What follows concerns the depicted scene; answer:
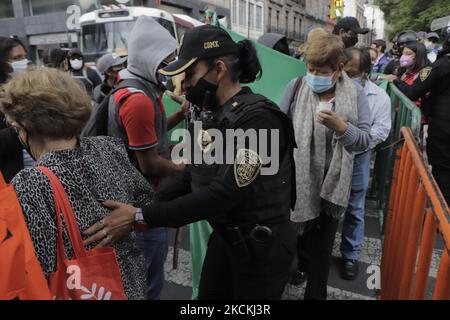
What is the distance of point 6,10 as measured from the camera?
2167cm

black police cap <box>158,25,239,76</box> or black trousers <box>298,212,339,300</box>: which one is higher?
black police cap <box>158,25,239,76</box>

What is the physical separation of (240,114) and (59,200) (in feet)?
2.55

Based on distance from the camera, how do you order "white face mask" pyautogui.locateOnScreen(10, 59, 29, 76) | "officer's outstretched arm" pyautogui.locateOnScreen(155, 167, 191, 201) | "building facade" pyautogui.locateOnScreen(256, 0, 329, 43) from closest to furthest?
"officer's outstretched arm" pyautogui.locateOnScreen(155, 167, 191, 201), "white face mask" pyautogui.locateOnScreen(10, 59, 29, 76), "building facade" pyautogui.locateOnScreen(256, 0, 329, 43)

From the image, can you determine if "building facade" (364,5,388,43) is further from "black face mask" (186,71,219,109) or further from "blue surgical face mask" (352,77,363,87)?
"black face mask" (186,71,219,109)

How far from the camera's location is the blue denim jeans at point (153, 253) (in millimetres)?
2275

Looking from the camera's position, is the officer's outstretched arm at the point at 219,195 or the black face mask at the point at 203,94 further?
the black face mask at the point at 203,94

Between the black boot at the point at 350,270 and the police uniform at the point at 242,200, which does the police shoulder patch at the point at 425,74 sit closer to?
the black boot at the point at 350,270

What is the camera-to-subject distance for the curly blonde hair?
4.23 ft

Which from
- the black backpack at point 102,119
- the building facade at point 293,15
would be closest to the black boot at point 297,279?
the black backpack at point 102,119

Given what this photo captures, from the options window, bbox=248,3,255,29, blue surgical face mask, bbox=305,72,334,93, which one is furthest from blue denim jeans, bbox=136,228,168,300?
window, bbox=248,3,255,29

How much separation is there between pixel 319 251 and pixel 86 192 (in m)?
1.76

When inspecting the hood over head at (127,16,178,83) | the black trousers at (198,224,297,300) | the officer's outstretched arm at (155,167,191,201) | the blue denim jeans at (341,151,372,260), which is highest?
the hood over head at (127,16,178,83)

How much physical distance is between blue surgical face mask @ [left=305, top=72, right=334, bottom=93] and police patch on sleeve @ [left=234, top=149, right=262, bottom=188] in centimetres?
102

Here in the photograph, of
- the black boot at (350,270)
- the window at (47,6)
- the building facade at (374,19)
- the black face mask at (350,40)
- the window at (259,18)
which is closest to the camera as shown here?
the black boot at (350,270)
